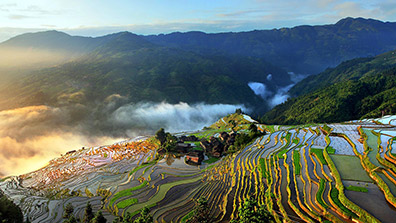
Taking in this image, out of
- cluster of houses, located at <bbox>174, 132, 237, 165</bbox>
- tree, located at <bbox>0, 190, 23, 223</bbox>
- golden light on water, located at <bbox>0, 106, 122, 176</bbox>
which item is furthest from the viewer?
golden light on water, located at <bbox>0, 106, 122, 176</bbox>

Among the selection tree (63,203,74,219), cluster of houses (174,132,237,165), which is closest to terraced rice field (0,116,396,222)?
tree (63,203,74,219)

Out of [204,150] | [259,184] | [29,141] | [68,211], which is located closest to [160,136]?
[204,150]

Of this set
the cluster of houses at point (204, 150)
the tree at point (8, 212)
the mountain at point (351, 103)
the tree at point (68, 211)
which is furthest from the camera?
the mountain at point (351, 103)

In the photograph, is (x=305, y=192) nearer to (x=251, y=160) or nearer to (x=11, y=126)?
(x=251, y=160)

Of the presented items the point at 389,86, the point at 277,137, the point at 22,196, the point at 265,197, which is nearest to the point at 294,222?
the point at 265,197

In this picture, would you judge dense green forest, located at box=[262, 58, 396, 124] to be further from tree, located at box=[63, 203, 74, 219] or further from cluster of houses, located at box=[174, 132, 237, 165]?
tree, located at box=[63, 203, 74, 219]

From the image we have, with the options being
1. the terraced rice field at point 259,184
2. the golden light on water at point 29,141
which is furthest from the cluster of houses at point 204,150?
the golden light on water at point 29,141

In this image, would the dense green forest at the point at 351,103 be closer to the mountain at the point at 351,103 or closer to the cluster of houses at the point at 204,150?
the mountain at the point at 351,103

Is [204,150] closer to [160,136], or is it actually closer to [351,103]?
[160,136]

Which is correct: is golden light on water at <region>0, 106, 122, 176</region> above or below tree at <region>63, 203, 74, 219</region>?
below
